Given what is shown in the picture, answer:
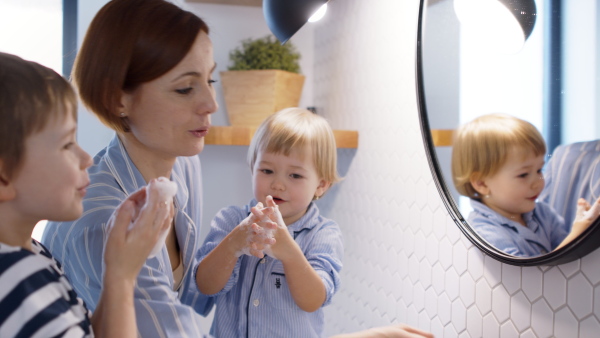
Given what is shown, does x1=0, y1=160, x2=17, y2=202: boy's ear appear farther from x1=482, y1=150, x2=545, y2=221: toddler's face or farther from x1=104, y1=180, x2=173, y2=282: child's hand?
x1=482, y1=150, x2=545, y2=221: toddler's face

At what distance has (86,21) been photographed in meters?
2.19

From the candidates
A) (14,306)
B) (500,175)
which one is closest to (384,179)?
(500,175)

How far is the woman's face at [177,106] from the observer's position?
41.1 inches

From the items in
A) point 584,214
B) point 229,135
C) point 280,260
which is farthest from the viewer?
point 229,135

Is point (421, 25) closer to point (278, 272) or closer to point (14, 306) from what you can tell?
point (278, 272)

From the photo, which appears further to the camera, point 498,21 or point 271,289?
point 271,289

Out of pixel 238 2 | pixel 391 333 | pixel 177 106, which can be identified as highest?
pixel 238 2

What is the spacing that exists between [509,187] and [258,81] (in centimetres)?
118

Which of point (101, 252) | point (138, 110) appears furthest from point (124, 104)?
point (101, 252)

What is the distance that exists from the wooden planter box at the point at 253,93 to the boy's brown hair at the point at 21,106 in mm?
1358

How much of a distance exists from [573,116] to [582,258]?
0.76 feet

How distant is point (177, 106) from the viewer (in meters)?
1.05

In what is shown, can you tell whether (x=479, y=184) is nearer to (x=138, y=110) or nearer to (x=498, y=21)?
(x=498, y=21)

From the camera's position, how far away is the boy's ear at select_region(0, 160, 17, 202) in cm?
67
